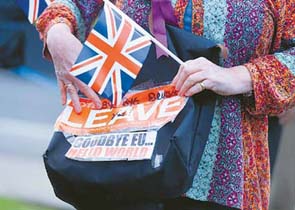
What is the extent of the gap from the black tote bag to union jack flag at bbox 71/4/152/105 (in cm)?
9

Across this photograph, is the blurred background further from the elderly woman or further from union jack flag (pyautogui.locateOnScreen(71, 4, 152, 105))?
union jack flag (pyautogui.locateOnScreen(71, 4, 152, 105))

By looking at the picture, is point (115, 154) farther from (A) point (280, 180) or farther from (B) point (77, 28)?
(A) point (280, 180)

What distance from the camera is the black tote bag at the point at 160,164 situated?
208 cm

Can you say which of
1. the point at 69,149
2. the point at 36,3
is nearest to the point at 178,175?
the point at 69,149

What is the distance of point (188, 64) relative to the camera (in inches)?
85.4

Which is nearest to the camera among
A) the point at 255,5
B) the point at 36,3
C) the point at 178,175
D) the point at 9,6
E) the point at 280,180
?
the point at 178,175

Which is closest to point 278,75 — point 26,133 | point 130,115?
point 130,115

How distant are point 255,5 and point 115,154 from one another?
529mm

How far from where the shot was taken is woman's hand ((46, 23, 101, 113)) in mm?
2293

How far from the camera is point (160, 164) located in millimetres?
2066

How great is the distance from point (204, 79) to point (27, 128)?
537 cm

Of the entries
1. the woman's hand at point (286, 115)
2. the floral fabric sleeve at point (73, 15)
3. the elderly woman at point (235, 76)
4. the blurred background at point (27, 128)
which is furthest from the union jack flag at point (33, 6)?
the blurred background at point (27, 128)

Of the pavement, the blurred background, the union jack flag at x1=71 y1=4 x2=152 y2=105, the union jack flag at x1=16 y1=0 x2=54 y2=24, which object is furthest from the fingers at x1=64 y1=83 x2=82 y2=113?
the pavement

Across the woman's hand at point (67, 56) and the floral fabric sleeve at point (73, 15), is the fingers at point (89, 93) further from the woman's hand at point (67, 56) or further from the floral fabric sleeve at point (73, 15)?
the floral fabric sleeve at point (73, 15)
